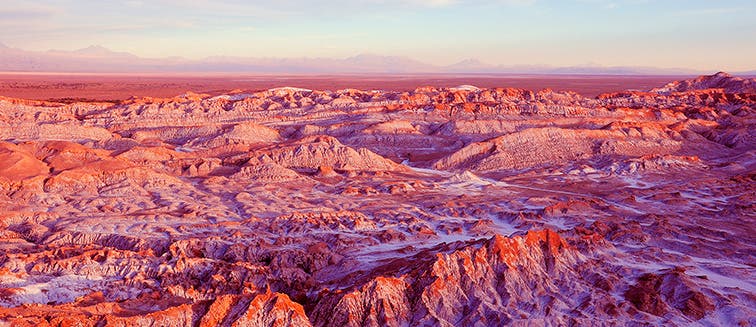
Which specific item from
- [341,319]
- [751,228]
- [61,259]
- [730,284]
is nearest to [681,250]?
[730,284]

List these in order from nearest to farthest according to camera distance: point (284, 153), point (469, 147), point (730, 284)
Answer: point (730, 284) → point (284, 153) → point (469, 147)

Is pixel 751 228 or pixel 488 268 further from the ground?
pixel 488 268

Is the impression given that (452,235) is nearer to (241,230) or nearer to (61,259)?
(241,230)

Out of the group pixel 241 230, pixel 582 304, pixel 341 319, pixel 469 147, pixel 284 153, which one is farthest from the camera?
pixel 469 147

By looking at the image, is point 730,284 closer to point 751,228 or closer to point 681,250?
point 681,250

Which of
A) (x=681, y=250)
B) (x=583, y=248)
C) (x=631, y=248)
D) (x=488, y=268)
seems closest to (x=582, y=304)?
(x=488, y=268)

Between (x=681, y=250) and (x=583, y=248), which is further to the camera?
(x=681, y=250)
